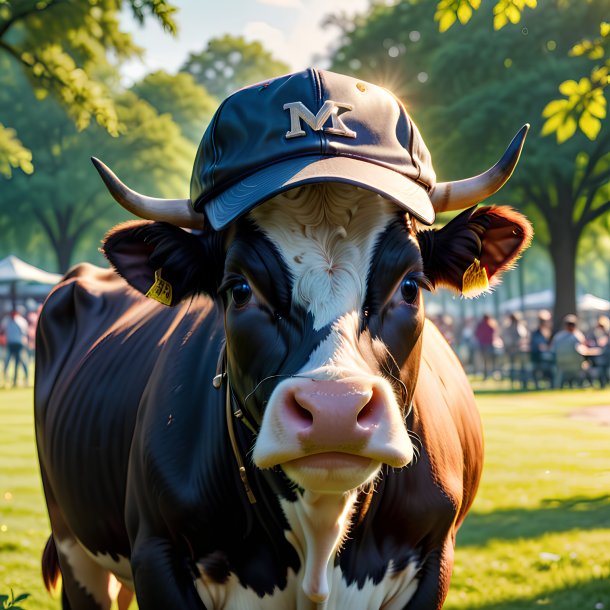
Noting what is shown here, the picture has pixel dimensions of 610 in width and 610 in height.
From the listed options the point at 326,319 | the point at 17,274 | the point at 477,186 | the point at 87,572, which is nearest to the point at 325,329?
the point at 326,319

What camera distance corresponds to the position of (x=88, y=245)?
4181cm

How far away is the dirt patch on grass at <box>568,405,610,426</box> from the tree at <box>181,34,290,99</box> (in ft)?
139


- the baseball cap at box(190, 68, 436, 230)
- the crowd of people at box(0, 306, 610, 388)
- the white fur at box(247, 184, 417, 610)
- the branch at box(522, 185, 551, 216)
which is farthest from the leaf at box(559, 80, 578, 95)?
the branch at box(522, 185, 551, 216)

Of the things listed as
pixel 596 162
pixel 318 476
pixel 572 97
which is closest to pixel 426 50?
pixel 596 162

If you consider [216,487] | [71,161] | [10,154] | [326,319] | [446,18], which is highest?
[71,161]

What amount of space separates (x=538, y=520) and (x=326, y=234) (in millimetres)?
5332

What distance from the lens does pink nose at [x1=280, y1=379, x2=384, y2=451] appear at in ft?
6.81

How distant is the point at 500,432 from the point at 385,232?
395 inches

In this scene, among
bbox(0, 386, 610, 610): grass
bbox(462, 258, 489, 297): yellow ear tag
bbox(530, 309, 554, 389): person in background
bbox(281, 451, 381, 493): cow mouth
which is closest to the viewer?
bbox(281, 451, 381, 493): cow mouth

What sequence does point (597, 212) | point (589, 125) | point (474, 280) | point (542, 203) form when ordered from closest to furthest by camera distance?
point (474, 280) < point (589, 125) < point (597, 212) < point (542, 203)

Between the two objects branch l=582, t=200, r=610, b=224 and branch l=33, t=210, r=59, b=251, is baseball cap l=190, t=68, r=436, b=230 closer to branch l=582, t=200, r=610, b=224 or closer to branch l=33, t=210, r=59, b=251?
branch l=582, t=200, r=610, b=224

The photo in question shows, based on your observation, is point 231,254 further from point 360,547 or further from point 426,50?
point 426,50

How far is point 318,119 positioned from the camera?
2600mm

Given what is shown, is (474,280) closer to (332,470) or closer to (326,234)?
(326,234)
